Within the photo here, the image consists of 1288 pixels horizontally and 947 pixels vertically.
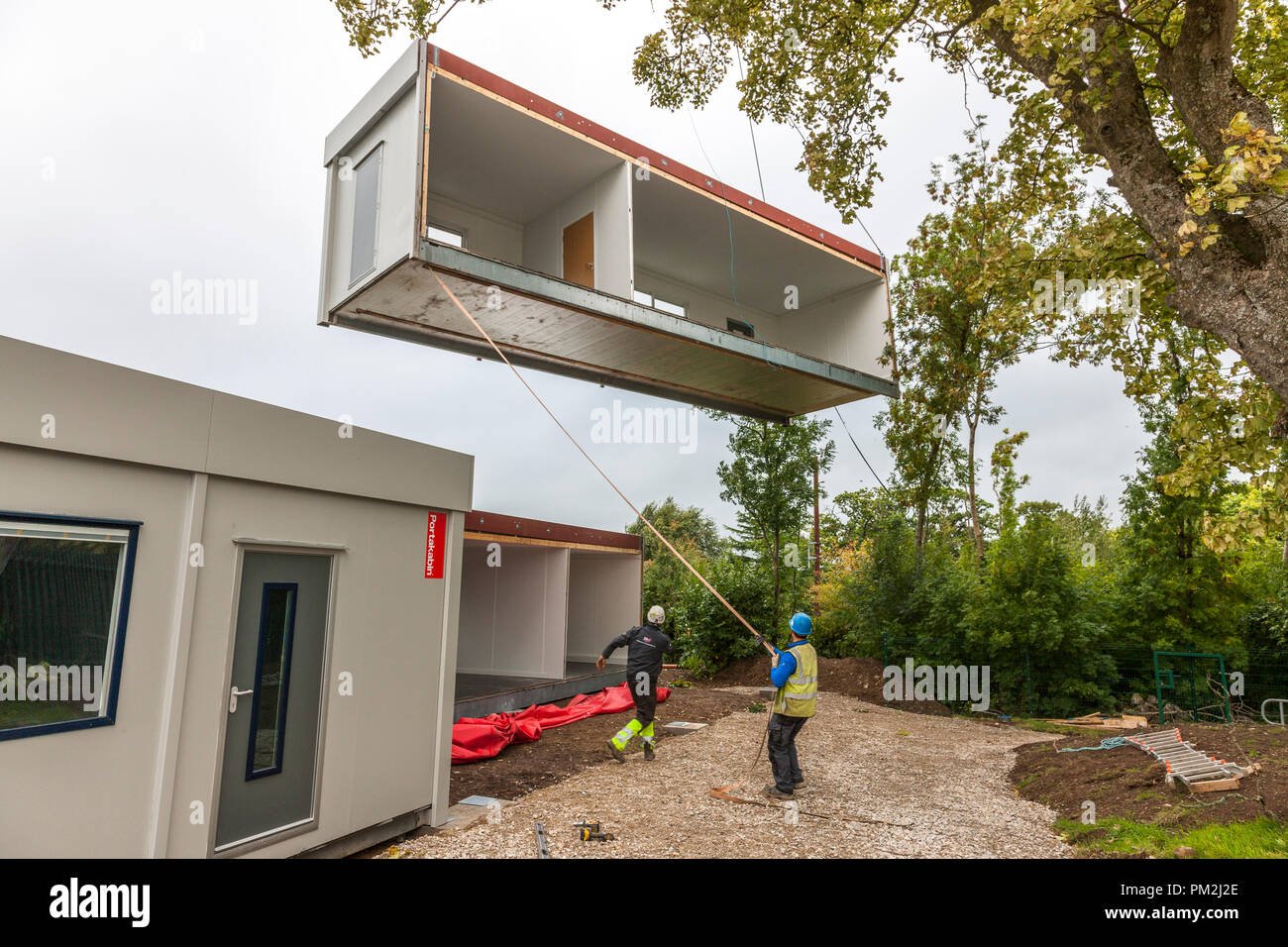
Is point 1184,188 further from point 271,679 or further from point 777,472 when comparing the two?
point 777,472

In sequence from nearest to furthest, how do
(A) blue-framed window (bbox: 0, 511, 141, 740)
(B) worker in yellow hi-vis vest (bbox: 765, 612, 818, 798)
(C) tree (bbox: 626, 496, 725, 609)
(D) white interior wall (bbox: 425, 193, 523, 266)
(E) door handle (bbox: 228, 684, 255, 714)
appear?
1. (A) blue-framed window (bbox: 0, 511, 141, 740)
2. (E) door handle (bbox: 228, 684, 255, 714)
3. (B) worker in yellow hi-vis vest (bbox: 765, 612, 818, 798)
4. (D) white interior wall (bbox: 425, 193, 523, 266)
5. (C) tree (bbox: 626, 496, 725, 609)

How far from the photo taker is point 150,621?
421 cm

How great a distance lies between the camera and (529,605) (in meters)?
14.6

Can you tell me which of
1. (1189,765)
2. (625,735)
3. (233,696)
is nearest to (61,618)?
(233,696)

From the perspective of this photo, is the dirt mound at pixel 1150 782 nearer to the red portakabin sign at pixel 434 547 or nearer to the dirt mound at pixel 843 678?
the dirt mound at pixel 843 678

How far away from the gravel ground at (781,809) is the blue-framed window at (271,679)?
1431 mm

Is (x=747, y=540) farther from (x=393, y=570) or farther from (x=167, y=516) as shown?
(x=167, y=516)

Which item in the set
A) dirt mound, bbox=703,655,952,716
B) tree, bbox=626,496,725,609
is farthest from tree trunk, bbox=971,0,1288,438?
tree, bbox=626,496,725,609

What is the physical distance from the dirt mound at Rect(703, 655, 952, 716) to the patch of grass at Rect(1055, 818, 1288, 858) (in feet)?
31.2

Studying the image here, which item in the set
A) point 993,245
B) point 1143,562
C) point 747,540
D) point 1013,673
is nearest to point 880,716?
point 1013,673

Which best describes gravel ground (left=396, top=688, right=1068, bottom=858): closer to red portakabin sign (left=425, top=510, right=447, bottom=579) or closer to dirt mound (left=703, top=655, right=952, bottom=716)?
red portakabin sign (left=425, top=510, right=447, bottom=579)

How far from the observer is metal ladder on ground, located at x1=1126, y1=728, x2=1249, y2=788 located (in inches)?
272

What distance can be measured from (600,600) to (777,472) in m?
7.44

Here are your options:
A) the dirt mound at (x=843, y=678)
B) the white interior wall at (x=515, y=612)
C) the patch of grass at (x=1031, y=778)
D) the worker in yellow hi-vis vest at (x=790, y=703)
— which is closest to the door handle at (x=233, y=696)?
the worker in yellow hi-vis vest at (x=790, y=703)
